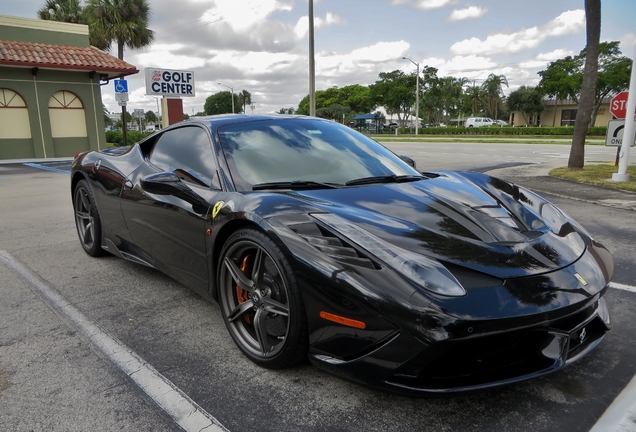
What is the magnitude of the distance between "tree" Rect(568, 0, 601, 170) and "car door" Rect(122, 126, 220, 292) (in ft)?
32.5

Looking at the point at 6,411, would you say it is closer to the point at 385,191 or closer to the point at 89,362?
the point at 89,362

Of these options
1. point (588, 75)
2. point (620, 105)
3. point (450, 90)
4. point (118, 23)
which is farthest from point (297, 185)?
point (450, 90)

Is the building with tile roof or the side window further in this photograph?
the building with tile roof

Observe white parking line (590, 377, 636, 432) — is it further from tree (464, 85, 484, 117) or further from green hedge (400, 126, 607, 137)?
tree (464, 85, 484, 117)

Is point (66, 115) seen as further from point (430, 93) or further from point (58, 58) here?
point (430, 93)

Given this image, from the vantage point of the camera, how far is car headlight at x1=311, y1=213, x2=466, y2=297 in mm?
1816

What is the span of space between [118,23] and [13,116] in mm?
14244

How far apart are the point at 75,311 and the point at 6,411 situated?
116cm

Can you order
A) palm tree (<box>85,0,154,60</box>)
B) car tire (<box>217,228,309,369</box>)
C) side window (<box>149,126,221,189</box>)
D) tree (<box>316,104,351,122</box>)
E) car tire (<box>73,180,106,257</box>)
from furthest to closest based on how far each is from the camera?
tree (<box>316,104,351,122</box>), palm tree (<box>85,0,154,60</box>), car tire (<box>73,180,106,257</box>), side window (<box>149,126,221,189</box>), car tire (<box>217,228,309,369</box>)

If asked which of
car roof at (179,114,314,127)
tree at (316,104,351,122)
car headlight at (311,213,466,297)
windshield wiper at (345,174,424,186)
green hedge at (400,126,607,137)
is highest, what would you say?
tree at (316,104,351,122)

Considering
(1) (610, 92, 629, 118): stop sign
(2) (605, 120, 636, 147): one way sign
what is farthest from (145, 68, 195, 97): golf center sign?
(1) (610, 92, 629, 118): stop sign

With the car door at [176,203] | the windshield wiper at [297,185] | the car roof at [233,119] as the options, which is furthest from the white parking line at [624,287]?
the car door at [176,203]

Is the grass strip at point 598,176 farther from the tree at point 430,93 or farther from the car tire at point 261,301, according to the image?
the tree at point 430,93

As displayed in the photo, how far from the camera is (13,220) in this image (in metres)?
6.28
